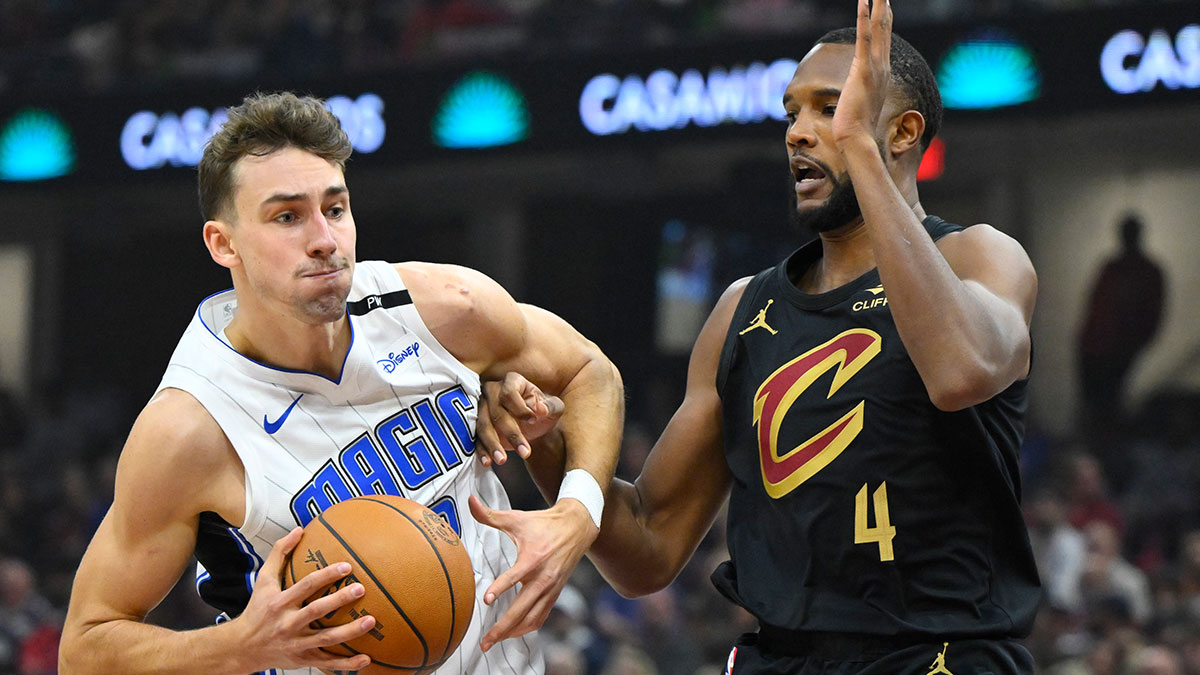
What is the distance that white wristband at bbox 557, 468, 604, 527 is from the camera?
135 inches

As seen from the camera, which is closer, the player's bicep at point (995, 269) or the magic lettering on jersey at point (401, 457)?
the player's bicep at point (995, 269)

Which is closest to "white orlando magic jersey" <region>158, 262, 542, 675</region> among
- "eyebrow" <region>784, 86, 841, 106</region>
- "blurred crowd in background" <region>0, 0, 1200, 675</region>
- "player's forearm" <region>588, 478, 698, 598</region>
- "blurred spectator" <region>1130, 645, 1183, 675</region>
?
"player's forearm" <region>588, 478, 698, 598</region>

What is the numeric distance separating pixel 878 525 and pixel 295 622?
1241 mm

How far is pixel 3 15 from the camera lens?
1363cm

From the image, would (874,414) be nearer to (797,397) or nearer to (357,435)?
(797,397)

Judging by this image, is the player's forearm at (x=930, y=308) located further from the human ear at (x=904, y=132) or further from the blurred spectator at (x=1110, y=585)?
the blurred spectator at (x=1110, y=585)

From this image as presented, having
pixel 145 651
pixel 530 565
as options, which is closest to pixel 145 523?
pixel 145 651

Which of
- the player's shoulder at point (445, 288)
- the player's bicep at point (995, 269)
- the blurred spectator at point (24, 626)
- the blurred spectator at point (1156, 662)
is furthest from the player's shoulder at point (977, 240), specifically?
the blurred spectator at point (24, 626)

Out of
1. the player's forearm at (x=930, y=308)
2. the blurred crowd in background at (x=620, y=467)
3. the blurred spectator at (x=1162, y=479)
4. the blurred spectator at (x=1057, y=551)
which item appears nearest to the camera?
the player's forearm at (x=930, y=308)

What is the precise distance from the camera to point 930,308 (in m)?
2.78

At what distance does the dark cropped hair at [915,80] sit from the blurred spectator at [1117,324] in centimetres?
794

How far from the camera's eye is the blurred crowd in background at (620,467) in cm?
841

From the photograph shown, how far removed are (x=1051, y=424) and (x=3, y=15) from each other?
403 inches

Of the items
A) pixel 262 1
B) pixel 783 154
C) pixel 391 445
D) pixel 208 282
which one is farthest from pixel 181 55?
pixel 391 445
